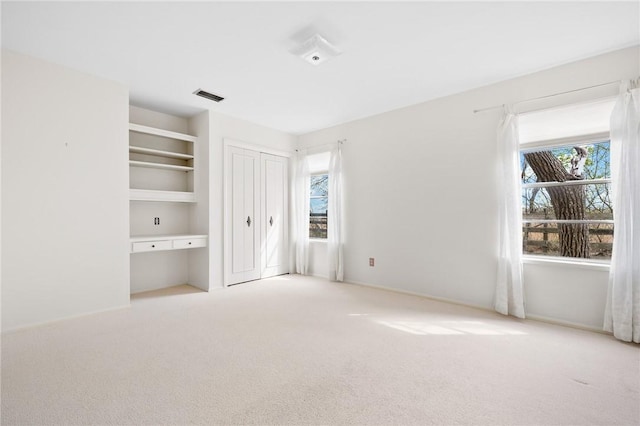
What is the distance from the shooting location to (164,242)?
3865 mm

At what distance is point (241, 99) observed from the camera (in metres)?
3.87

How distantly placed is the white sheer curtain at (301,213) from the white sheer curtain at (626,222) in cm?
389

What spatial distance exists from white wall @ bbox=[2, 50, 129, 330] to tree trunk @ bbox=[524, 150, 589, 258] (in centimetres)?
480

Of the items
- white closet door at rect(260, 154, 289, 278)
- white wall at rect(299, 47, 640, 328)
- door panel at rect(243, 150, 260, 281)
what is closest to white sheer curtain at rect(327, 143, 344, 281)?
white wall at rect(299, 47, 640, 328)

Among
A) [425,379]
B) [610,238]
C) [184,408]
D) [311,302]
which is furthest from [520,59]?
[184,408]

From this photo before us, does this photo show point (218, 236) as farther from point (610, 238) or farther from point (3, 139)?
point (610, 238)

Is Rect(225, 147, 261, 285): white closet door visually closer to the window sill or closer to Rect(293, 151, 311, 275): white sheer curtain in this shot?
Rect(293, 151, 311, 275): white sheer curtain

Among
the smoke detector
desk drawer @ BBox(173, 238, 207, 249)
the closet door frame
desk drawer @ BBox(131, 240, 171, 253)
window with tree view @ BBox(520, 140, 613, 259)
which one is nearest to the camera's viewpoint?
the smoke detector

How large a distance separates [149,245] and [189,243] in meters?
0.51

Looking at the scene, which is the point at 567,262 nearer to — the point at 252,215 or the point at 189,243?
the point at 252,215

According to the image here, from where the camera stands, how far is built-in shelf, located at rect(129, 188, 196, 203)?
12.4 ft

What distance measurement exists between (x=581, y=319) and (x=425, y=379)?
6.63 ft

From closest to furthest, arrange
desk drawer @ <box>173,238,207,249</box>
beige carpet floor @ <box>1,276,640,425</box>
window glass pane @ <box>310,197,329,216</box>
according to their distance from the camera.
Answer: beige carpet floor @ <box>1,276,640,425</box>
desk drawer @ <box>173,238,207,249</box>
window glass pane @ <box>310,197,329,216</box>

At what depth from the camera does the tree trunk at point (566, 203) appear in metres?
3.09
